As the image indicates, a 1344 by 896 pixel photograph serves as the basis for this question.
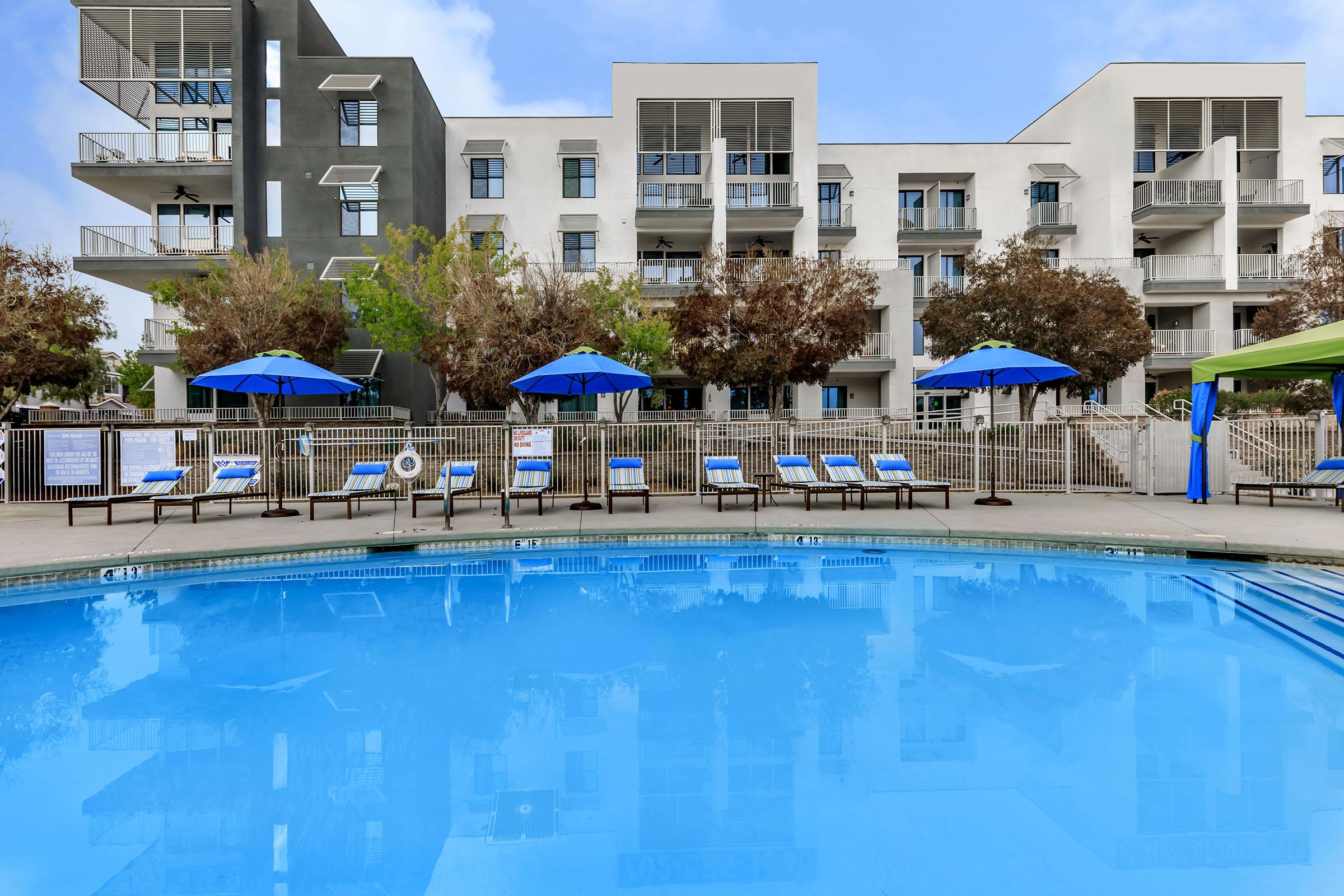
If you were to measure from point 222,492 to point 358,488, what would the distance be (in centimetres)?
222

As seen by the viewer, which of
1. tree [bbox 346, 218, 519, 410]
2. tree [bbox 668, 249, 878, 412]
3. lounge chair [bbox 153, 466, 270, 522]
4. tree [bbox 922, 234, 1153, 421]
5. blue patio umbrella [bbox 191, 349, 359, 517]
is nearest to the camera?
lounge chair [bbox 153, 466, 270, 522]

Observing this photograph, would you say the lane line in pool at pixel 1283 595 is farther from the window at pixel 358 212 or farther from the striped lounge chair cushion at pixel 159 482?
the window at pixel 358 212

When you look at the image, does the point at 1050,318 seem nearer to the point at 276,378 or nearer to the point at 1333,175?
the point at 276,378

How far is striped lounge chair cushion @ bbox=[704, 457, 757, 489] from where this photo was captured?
12.1 meters

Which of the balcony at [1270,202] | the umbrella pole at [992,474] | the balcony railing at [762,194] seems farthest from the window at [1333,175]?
the umbrella pole at [992,474]

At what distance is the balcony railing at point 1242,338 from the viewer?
27844mm

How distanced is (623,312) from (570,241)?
8.17m

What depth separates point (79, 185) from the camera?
84.2 ft

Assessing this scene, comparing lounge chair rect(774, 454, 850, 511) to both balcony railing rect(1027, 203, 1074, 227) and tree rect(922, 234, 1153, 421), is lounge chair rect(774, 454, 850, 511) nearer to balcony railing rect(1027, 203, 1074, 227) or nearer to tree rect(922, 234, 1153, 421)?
tree rect(922, 234, 1153, 421)

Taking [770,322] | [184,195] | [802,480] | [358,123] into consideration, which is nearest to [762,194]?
[770,322]

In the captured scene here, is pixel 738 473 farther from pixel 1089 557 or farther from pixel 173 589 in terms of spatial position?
pixel 173 589

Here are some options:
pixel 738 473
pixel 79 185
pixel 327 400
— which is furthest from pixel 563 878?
pixel 79 185

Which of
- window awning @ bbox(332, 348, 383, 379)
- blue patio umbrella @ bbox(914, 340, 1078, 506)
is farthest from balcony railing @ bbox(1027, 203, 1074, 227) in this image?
window awning @ bbox(332, 348, 383, 379)

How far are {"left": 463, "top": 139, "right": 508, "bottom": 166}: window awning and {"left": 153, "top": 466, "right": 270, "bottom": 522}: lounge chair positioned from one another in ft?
65.2
